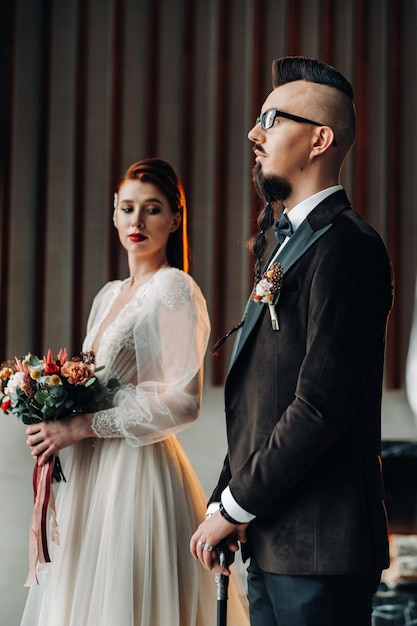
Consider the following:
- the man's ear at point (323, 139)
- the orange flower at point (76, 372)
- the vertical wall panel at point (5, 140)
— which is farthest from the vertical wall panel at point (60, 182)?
the man's ear at point (323, 139)

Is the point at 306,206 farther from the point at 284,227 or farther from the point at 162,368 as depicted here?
the point at 162,368

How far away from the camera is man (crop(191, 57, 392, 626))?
1.48 m

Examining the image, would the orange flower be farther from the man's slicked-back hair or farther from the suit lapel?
the man's slicked-back hair

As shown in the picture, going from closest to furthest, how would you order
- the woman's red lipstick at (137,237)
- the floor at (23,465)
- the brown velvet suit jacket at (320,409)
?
the brown velvet suit jacket at (320,409) → the woman's red lipstick at (137,237) → the floor at (23,465)

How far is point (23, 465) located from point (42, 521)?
5.51 ft

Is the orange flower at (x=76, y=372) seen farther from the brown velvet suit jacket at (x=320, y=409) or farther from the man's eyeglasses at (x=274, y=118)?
the man's eyeglasses at (x=274, y=118)

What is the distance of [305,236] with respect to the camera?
64.1 inches

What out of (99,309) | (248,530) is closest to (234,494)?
(248,530)

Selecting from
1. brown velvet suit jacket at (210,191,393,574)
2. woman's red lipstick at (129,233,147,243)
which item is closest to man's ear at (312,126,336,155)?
brown velvet suit jacket at (210,191,393,574)

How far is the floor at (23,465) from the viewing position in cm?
358

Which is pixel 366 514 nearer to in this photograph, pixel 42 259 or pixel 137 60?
pixel 42 259

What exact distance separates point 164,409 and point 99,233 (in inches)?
82.2

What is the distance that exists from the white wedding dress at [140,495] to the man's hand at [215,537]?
77cm

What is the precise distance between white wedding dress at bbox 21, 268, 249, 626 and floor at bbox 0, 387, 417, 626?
1160 mm
